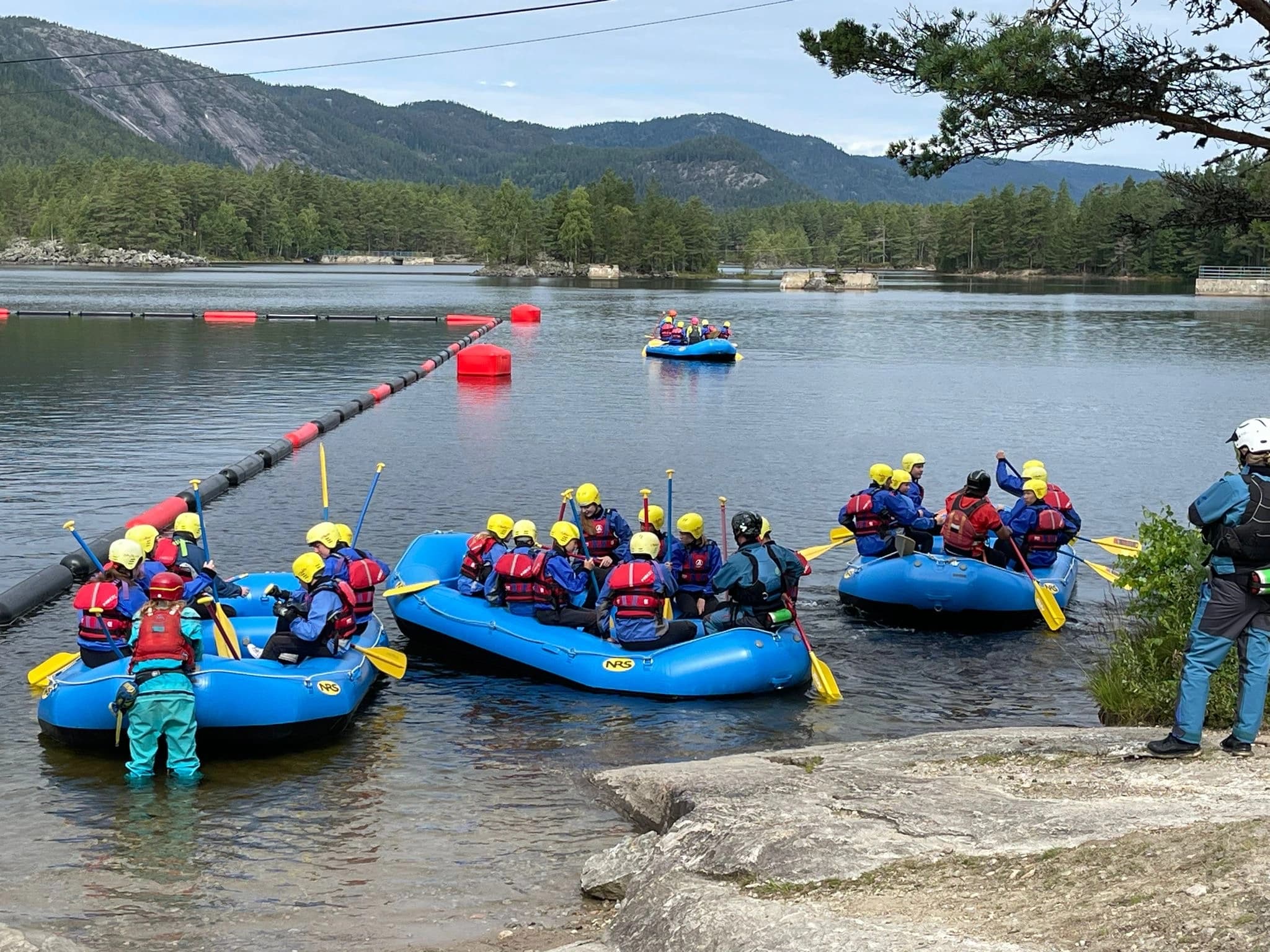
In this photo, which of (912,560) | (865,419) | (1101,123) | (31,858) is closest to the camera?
(31,858)

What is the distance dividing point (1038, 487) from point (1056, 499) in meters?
0.50

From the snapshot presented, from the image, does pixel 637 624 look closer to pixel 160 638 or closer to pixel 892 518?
pixel 160 638

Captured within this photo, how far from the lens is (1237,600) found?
8.62m

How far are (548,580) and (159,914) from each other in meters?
6.47

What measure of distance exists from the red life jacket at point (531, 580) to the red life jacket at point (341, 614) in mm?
A: 2156

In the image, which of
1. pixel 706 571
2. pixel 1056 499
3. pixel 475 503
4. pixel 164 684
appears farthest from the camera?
pixel 475 503

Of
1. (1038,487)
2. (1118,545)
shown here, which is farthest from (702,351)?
(1038,487)

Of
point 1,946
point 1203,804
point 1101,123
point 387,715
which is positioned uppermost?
point 1101,123

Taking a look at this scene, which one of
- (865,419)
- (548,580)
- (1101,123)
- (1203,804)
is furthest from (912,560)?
(865,419)

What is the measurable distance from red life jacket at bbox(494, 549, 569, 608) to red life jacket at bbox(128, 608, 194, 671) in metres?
4.20

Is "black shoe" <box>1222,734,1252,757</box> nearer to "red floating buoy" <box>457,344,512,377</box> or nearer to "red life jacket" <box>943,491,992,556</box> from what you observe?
"red life jacket" <box>943,491,992,556</box>

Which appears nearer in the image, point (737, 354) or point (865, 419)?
point (865, 419)

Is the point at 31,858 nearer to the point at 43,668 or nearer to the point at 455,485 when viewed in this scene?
the point at 43,668

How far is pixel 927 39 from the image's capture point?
41.3 feet
